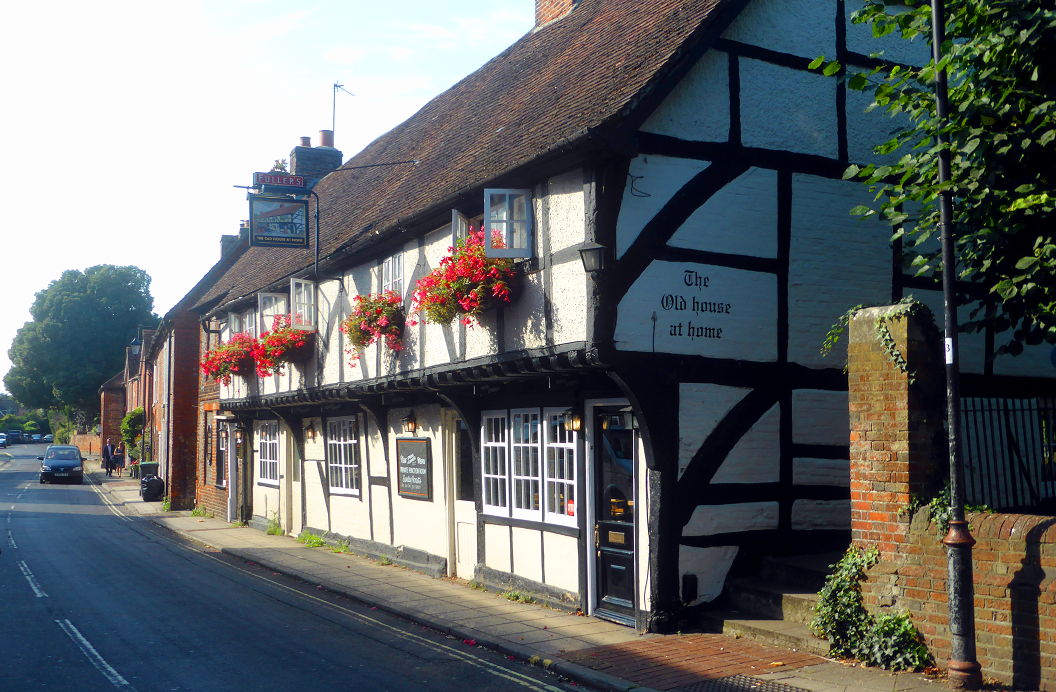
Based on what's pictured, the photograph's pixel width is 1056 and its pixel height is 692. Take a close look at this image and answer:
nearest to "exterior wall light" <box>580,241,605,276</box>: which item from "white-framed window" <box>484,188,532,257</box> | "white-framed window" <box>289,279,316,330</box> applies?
"white-framed window" <box>484,188,532,257</box>

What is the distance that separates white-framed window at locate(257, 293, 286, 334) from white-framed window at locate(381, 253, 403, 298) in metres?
5.65

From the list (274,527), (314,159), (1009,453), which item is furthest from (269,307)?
(1009,453)

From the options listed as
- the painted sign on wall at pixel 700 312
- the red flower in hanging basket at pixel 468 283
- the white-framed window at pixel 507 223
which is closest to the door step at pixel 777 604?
the painted sign on wall at pixel 700 312

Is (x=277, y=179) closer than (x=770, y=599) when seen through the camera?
No

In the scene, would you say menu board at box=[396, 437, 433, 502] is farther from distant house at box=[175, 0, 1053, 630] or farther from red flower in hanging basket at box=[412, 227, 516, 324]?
red flower in hanging basket at box=[412, 227, 516, 324]

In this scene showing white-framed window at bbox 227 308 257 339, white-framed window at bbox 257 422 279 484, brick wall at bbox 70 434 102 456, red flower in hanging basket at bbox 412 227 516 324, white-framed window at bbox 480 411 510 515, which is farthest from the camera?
brick wall at bbox 70 434 102 456

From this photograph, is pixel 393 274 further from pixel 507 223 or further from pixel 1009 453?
pixel 1009 453

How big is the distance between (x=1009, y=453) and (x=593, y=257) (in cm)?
469

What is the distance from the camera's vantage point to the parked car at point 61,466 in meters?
42.8

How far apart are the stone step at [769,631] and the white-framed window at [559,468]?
2.13 meters

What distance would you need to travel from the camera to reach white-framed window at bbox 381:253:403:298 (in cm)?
1475

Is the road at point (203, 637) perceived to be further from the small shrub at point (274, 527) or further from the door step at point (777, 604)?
the small shrub at point (274, 527)

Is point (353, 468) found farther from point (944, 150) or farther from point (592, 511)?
point (944, 150)

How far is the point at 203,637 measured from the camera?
10062mm
